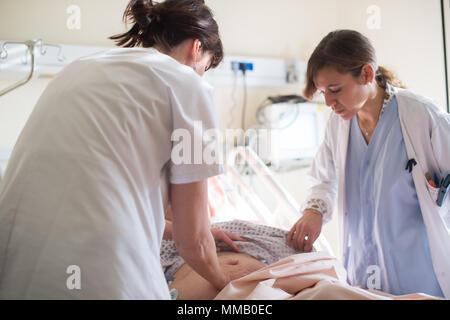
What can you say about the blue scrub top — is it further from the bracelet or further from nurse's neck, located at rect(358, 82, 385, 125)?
the bracelet

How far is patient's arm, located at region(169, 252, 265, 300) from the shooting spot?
3.75 ft

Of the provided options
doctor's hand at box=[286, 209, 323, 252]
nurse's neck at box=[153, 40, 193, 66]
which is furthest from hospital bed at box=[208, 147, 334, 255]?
nurse's neck at box=[153, 40, 193, 66]

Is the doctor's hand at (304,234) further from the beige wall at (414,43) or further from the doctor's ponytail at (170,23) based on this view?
the beige wall at (414,43)

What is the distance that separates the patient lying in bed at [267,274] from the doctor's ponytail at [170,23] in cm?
72

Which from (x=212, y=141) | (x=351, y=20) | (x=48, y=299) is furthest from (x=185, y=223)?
(x=351, y=20)

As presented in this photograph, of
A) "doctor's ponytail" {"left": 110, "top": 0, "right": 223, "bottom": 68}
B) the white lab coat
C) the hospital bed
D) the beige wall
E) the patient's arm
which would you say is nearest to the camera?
"doctor's ponytail" {"left": 110, "top": 0, "right": 223, "bottom": 68}

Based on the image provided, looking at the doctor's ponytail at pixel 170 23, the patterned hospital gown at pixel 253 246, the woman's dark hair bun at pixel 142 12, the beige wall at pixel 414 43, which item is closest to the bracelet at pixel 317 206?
the patterned hospital gown at pixel 253 246

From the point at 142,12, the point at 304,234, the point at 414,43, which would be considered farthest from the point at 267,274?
the point at 414,43

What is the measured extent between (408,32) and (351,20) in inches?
34.6

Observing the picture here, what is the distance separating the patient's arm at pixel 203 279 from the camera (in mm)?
1142

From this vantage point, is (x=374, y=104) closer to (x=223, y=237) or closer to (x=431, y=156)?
(x=431, y=156)

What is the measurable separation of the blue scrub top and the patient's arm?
54 centimetres
